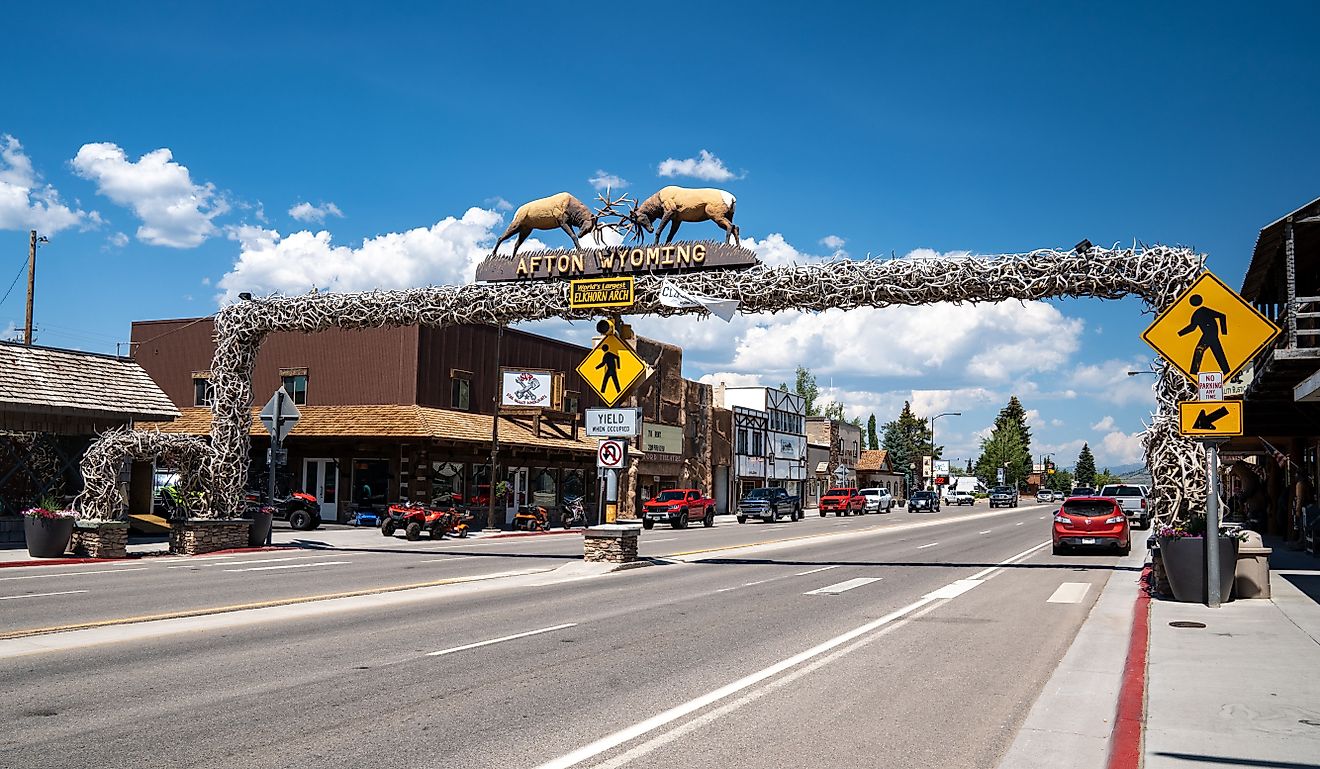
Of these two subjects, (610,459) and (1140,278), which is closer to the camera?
(1140,278)

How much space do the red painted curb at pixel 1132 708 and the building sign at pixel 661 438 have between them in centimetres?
4303

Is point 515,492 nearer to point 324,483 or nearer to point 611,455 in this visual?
point 324,483

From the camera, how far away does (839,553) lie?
27391 mm

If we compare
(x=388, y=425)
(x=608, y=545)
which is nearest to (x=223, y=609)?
(x=608, y=545)

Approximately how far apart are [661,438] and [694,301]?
122ft

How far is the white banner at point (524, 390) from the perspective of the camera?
145 feet

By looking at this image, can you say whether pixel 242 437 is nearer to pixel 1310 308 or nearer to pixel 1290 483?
pixel 1310 308

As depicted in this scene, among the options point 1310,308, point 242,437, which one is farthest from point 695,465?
point 1310,308

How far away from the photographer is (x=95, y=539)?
22.4 meters

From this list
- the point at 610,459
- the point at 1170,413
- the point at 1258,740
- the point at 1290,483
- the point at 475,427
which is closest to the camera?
the point at 1258,740

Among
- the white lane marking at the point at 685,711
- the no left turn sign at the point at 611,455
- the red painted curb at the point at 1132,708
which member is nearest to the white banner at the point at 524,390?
the no left turn sign at the point at 611,455

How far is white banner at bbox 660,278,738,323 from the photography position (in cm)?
2018

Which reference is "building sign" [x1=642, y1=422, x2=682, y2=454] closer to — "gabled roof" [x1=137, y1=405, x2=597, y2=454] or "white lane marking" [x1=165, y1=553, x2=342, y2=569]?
"gabled roof" [x1=137, y1=405, x2=597, y2=454]

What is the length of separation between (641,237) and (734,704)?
47.3ft
